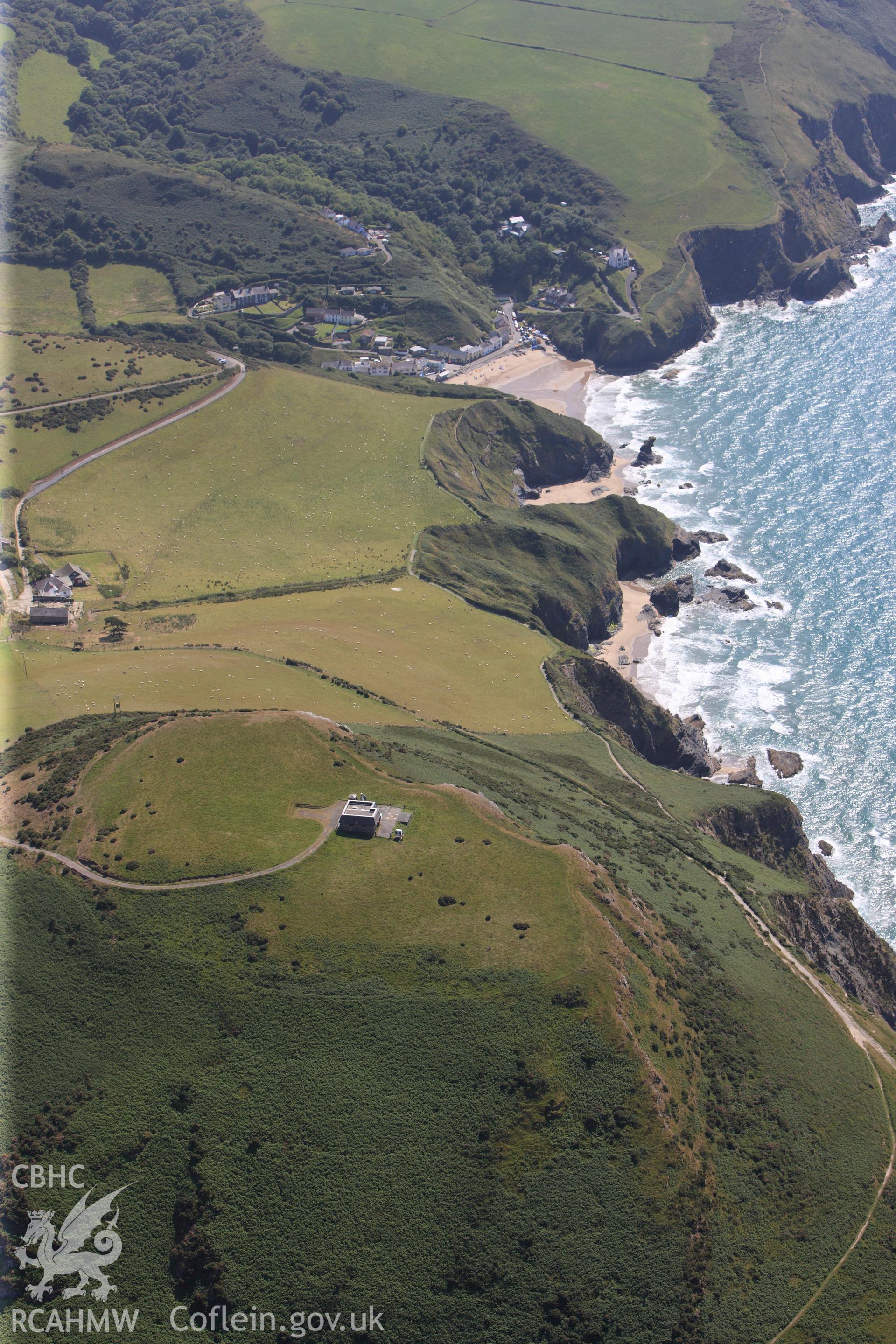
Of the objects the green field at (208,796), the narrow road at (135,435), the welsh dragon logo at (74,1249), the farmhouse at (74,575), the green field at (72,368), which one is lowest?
the green field at (72,368)

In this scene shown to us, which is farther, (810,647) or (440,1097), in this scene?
(810,647)

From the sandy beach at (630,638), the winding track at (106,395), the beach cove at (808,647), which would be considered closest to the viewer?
the beach cove at (808,647)

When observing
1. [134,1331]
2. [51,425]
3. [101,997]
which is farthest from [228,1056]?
[51,425]

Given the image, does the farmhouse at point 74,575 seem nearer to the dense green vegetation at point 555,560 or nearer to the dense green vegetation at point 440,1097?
the dense green vegetation at point 555,560

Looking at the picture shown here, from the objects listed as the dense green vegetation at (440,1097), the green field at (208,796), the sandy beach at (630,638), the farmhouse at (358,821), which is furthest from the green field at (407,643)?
the dense green vegetation at (440,1097)

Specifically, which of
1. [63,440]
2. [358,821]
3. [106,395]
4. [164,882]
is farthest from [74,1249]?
[106,395]

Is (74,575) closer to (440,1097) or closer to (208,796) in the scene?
(208,796)
